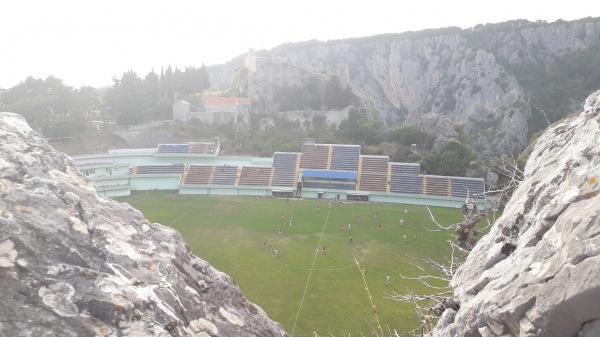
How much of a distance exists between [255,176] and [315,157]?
8.12m

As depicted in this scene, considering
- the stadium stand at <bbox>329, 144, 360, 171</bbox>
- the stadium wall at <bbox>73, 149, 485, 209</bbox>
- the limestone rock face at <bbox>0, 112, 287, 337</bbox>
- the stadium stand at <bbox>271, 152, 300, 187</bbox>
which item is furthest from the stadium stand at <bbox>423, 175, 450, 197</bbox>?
the limestone rock face at <bbox>0, 112, 287, 337</bbox>

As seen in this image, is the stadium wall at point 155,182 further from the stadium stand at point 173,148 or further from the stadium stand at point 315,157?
the stadium stand at point 315,157

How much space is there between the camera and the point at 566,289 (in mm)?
3701

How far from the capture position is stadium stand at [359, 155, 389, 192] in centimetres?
4572

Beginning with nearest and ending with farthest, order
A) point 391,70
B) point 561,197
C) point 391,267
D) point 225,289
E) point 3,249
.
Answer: point 561,197 → point 3,249 → point 225,289 → point 391,267 → point 391,70

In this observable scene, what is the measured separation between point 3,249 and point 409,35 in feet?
421

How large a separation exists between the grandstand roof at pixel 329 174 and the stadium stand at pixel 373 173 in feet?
4.18

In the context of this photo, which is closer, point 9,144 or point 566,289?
point 566,289

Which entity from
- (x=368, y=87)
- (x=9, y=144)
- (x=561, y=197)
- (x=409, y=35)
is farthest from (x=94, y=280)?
(x=409, y=35)

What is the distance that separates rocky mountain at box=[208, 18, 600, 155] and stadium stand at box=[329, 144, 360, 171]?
2165cm

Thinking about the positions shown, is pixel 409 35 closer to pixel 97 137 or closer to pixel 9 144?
pixel 97 137

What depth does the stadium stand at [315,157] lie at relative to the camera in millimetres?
49406

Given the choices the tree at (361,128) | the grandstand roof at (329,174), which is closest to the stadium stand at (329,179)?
the grandstand roof at (329,174)

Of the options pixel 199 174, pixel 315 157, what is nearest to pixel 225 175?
pixel 199 174
